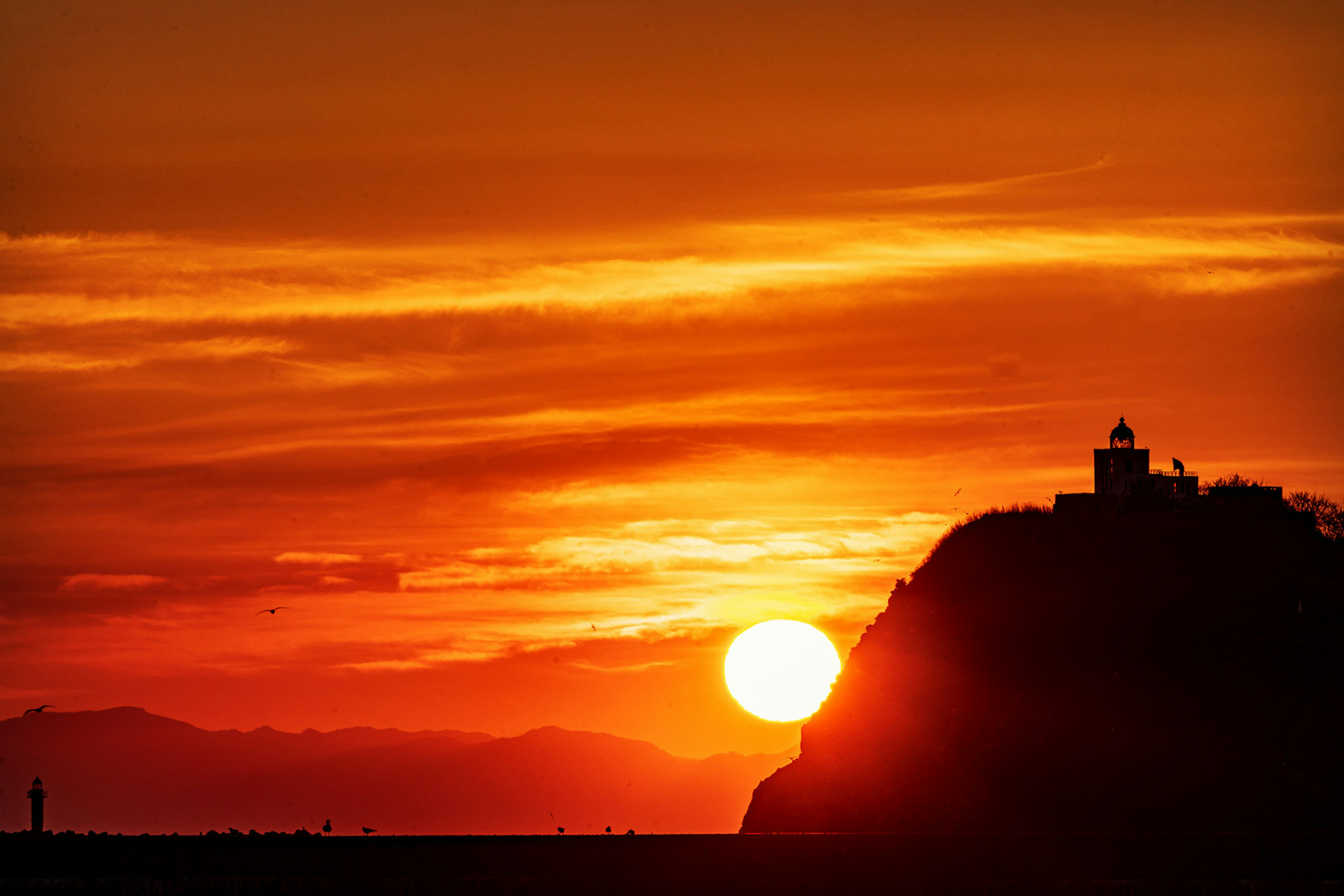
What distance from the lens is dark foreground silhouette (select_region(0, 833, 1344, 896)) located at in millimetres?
77938

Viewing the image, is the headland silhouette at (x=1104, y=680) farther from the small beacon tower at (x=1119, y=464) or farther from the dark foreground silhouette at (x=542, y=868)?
the dark foreground silhouette at (x=542, y=868)

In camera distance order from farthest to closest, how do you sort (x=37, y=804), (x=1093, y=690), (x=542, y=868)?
1. (x=1093, y=690)
2. (x=37, y=804)
3. (x=542, y=868)

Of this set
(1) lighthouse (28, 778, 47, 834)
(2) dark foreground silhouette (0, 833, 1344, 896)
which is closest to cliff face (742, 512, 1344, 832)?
(2) dark foreground silhouette (0, 833, 1344, 896)

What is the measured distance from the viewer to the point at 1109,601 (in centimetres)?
14000

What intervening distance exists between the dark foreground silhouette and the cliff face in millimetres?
41870

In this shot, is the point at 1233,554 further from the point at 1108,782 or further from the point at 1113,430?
the point at 1108,782

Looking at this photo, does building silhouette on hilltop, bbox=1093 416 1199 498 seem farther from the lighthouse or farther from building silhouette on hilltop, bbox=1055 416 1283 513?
the lighthouse

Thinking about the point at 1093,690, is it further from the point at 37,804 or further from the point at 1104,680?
the point at 37,804

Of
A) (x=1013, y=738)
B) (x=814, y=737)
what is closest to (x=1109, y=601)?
(x=1013, y=738)

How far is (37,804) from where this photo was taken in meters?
82.9

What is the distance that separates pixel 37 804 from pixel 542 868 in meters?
25.6

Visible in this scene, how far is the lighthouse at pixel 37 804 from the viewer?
81938 millimetres

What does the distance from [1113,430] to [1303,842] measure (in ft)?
177

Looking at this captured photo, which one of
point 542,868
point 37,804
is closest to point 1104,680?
point 542,868
